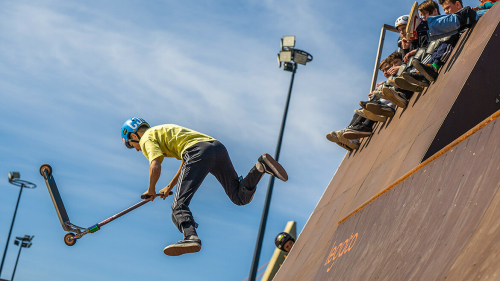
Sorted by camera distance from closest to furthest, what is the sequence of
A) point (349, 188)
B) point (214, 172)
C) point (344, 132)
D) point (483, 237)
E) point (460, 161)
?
point (483, 237) < point (460, 161) < point (214, 172) < point (349, 188) < point (344, 132)

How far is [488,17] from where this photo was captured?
16.9ft

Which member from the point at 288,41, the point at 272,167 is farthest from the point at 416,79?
the point at 288,41

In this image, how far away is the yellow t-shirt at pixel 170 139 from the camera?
6.03 metres

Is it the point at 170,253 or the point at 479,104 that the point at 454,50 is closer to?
the point at 479,104

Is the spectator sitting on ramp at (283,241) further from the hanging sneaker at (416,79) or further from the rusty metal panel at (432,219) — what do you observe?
the rusty metal panel at (432,219)

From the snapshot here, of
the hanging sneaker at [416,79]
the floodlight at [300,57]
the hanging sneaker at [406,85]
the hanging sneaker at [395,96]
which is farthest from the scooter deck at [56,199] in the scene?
the floodlight at [300,57]

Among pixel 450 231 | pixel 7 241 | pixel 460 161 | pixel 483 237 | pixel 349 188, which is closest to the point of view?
pixel 483 237

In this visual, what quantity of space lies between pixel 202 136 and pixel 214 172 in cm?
49

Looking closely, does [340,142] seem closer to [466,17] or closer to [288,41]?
[466,17]

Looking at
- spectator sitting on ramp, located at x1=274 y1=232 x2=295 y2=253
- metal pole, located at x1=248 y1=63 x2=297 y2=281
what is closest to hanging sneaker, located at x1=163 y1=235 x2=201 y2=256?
spectator sitting on ramp, located at x1=274 y1=232 x2=295 y2=253

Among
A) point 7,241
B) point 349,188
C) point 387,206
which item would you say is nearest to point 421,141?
point 387,206

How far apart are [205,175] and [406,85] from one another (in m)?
2.75

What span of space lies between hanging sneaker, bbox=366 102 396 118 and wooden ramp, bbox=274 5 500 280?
0.57 feet

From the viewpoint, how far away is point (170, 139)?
20.1 ft
